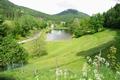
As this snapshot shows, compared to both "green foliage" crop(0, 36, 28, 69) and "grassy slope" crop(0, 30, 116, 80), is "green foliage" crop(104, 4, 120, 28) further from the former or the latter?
"green foliage" crop(0, 36, 28, 69)

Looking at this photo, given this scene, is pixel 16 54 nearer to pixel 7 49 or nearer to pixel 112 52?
pixel 7 49

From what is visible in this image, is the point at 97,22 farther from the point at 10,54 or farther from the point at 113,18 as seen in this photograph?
the point at 10,54

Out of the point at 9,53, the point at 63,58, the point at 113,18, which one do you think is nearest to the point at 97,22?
the point at 113,18

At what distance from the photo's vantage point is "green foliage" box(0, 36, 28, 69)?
67.7 m

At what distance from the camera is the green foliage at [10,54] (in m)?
67.7

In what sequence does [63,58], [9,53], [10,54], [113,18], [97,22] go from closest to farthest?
1. [10,54]
2. [9,53]
3. [63,58]
4. [113,18]
5. [97,22]

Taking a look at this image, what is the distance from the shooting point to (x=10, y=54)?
68.3 meters

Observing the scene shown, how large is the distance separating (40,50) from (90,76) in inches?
2882

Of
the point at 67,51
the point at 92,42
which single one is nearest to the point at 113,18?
the point at 92,42

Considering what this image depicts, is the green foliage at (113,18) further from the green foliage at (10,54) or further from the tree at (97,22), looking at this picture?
the green foliage at (10,54)

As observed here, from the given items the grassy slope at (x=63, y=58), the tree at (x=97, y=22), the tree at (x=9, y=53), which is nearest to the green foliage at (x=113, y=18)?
the tree at (x=97, y=22)

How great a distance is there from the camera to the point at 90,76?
9.82m

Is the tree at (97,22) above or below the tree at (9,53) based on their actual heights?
above

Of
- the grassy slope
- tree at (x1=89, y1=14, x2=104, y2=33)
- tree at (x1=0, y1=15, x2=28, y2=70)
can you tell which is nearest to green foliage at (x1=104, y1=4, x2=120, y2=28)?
tree at (x1=89, y1=14, x2=104, y2=33)
